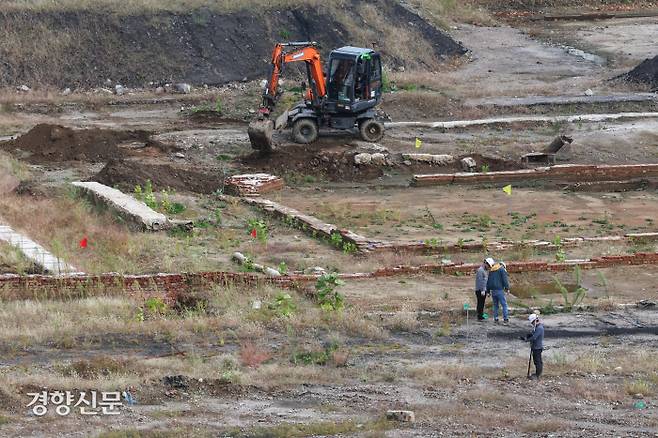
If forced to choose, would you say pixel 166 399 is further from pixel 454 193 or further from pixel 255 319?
pixel 454 193

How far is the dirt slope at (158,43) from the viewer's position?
4050 centimetres

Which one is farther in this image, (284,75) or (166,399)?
(284,75)

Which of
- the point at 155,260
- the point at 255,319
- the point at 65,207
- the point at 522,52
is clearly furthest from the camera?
the point at 522,52

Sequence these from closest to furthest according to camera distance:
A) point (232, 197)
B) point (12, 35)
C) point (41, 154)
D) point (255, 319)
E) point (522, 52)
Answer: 1. point (255, 319)
2. point (232, 197)
3. point (41, 154)
4. point (12, 35)
5. point (522, 52)

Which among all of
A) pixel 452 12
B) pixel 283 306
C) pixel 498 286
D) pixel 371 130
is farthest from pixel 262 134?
pixel 452 12

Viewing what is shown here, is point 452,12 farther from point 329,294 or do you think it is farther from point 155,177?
point 329,294

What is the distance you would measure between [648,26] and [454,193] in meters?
26.8

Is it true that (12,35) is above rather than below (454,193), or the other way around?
above

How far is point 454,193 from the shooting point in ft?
101

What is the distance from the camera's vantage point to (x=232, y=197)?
29141 mm

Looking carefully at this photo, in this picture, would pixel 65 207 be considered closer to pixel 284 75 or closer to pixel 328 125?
pixel 328 125

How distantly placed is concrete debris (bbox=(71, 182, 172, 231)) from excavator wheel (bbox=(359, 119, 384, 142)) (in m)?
8.24

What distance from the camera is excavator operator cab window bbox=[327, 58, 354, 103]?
33.2 m

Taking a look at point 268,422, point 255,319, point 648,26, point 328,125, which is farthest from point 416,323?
point 648,26
